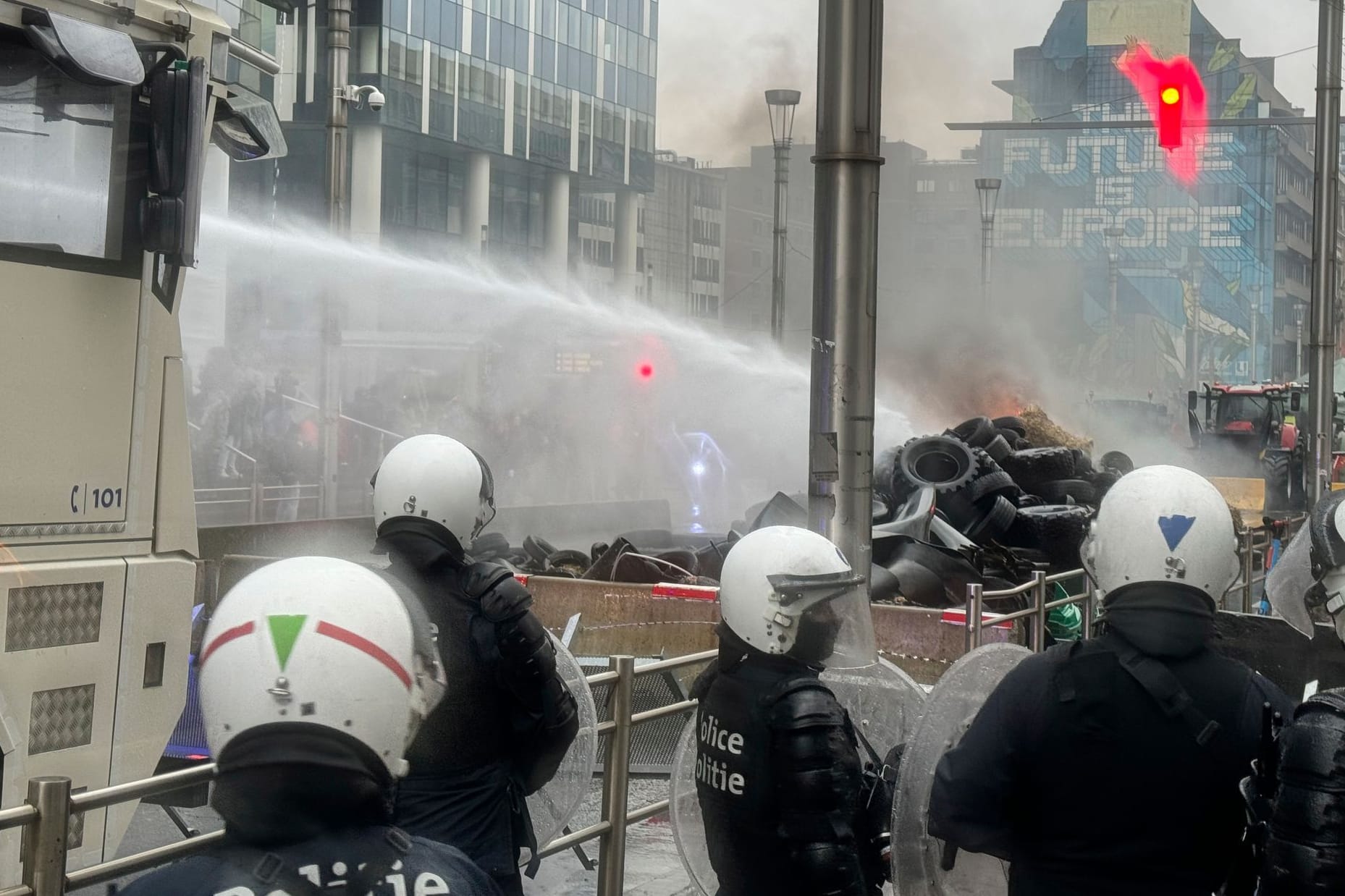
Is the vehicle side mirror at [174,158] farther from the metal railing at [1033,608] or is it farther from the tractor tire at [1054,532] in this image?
the tractor tire at [1054,532]

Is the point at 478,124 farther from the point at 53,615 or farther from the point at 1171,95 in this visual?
Answer: the point at 53,615

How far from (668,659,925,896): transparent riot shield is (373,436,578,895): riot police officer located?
63 cm

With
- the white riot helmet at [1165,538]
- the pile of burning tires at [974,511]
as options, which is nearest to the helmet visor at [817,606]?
the white riot helmet at [1165,538]

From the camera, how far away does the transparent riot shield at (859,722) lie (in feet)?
13.6

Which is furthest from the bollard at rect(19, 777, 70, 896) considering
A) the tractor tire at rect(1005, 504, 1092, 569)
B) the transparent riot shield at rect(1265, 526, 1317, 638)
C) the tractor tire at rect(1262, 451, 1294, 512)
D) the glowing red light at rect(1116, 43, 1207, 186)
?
the tractor tire at rect(1262, 451, 1294, 512)

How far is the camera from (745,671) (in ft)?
11.4

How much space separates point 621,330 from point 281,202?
65.9ft

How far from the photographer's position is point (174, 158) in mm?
5008

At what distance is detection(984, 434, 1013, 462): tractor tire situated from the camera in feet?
54.4

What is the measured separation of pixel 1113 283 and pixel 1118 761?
165 feet

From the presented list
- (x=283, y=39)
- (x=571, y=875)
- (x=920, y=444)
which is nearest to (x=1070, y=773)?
(x=571, y=875)

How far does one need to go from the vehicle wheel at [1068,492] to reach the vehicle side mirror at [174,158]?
480 inches

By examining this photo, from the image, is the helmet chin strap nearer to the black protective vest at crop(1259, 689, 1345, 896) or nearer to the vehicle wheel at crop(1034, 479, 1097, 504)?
the black protective vest at crop(1259, 689, 1345, 896)

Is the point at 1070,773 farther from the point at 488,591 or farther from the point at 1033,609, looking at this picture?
the point at 1033,609
